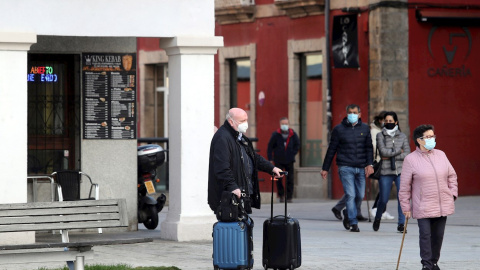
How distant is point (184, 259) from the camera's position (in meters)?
15.0

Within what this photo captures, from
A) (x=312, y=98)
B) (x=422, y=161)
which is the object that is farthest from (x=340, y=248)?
(x=312, y=98)

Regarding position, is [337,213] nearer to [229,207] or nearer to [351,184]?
[351,184]

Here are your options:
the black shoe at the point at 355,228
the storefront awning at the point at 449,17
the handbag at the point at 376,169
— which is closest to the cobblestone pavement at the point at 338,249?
the black shoe at the point at 355,228

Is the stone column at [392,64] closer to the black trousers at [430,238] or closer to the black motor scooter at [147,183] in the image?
the black motor scooter at [147,183]

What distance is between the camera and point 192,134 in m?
17.3

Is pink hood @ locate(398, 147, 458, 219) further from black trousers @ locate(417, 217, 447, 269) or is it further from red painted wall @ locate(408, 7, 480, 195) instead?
red painted wall @ locate(408, 7, 480, 195)

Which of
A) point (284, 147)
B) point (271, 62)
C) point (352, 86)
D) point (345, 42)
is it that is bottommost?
point (284, 147)

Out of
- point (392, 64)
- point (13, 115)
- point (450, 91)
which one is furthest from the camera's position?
point (450, 91)

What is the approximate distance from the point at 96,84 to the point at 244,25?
48.2 feet

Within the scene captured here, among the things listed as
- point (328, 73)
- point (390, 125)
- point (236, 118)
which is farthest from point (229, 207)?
point (328, 73)

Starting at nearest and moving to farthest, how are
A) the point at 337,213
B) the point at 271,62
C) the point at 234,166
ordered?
the point at 234,166, the point at 337,213, the point at 271,62

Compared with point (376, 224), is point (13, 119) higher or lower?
higher

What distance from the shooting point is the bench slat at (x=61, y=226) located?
12578 mm

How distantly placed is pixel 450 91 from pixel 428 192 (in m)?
15.4
